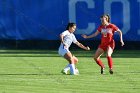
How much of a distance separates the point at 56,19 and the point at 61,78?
15833 mm

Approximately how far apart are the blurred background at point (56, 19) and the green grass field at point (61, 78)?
25.9 ft

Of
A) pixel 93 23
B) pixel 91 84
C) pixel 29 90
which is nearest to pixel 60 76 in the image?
pixel 91 84

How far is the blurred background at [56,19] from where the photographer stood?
110ft

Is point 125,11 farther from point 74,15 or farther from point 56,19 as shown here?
point 56,19

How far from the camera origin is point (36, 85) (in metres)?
16.2

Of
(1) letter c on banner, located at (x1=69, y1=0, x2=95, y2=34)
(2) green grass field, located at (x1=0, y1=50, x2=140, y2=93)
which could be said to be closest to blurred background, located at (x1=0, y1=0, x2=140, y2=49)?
(1) letter c on banner, located at (x1=69, y1=0, x2=95, y2=34)

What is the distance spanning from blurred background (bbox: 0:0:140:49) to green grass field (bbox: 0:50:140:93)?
7897 mm

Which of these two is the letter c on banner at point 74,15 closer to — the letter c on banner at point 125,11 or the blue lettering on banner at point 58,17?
the blue lettering on banner at point 58,17

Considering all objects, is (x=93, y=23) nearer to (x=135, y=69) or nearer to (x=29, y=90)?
(x=135, y=69)

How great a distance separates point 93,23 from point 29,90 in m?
18.7

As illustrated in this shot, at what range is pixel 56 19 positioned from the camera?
33875 millimetres

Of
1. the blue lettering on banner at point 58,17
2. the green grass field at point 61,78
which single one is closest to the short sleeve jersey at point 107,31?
the green grass field at point 61,78

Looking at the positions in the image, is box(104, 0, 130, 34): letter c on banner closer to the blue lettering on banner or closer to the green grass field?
the blue lettering on banner

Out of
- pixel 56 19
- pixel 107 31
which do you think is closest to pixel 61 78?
pixel 107 31
